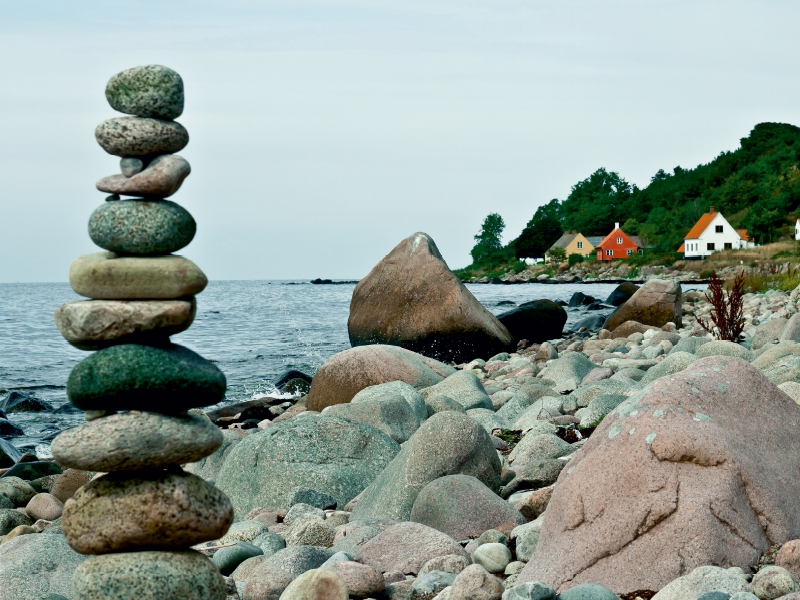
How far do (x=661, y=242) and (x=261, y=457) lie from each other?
76041 millimetres

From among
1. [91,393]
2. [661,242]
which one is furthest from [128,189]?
[661,242]

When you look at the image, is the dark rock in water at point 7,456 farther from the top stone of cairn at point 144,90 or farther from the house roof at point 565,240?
the house roof at point 565,240

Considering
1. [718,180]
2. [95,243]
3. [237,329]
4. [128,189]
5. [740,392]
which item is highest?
[718,180]

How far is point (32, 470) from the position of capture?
9.40 metres

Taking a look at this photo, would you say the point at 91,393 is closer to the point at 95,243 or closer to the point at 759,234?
the point at 95,243

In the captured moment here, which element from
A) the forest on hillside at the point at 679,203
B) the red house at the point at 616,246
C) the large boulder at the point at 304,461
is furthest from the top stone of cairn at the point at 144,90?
the red house at the point at 616,246

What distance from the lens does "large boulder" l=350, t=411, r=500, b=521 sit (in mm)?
5742

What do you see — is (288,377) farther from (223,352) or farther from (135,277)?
(135,277)

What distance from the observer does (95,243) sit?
355 centimetres

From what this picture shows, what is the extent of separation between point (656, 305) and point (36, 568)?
16761 mm

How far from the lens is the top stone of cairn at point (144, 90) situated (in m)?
3.53

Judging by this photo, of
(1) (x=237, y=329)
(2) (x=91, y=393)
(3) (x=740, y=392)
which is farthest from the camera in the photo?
(1) (x=237, y=329)

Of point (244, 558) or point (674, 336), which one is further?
point (674, 336)

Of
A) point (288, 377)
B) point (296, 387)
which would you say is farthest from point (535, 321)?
point (296, 387)
